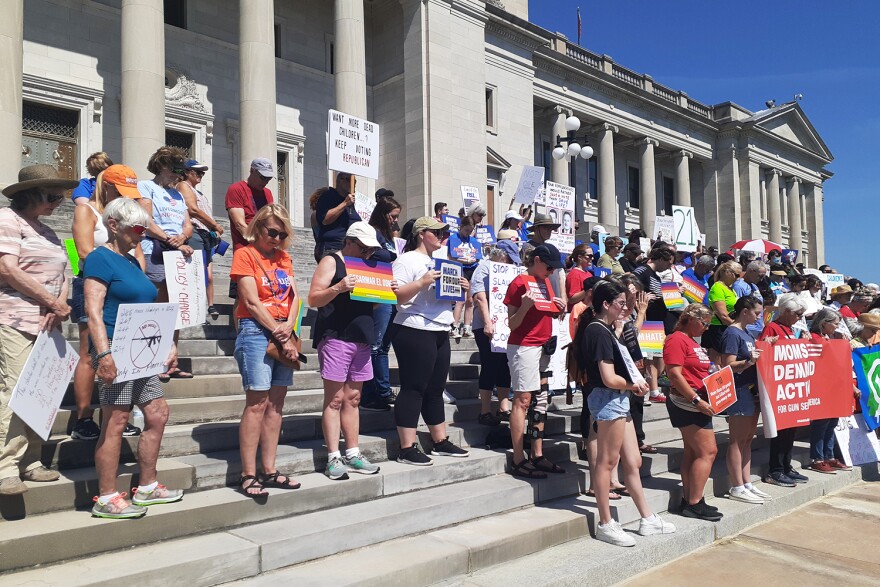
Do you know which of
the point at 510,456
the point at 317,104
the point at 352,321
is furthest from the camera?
the point at 317,104

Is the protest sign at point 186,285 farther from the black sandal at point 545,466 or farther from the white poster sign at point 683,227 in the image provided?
the white poster sign at point 683,227

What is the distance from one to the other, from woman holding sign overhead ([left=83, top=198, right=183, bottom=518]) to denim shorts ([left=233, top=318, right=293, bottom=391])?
59 centimetres

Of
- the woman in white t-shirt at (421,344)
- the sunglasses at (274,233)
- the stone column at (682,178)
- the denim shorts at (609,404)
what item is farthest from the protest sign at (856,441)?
the stone column at (682,178)

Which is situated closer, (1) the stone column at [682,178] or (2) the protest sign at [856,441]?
(2) the protest sign at [856,441]

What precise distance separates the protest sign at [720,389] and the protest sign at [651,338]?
1.20 metres

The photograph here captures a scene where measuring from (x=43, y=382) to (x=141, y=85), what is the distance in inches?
485

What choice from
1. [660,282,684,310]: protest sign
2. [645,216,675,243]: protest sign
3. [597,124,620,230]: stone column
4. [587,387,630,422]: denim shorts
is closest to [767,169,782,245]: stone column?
[597,124,620,230]: stone column

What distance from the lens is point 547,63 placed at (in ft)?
101

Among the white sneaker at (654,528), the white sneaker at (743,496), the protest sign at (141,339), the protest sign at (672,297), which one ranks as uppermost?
the protest sign at (672,297)

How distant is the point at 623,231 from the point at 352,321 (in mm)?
35073

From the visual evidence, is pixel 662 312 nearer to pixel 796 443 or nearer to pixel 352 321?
pixel 796 443

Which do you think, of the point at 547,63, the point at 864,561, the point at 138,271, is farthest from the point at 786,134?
the point at 138,271

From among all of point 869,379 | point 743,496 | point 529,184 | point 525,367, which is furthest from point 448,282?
point 529,184

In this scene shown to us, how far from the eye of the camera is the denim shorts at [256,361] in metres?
4.66
